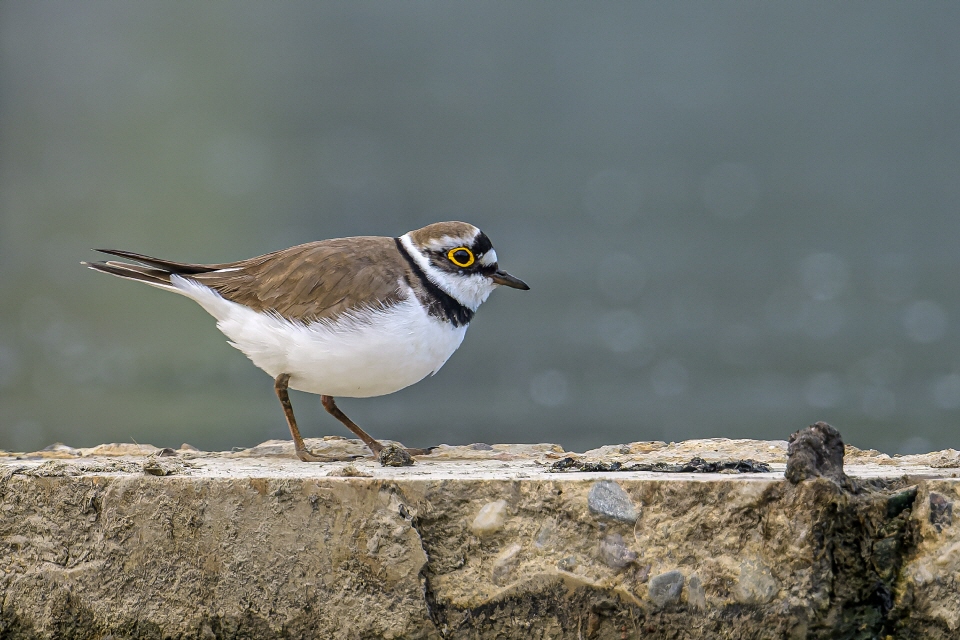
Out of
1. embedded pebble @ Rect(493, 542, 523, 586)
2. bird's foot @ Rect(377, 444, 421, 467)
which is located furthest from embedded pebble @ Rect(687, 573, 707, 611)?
bird's foot @ Rect(377, 444, 421, 467)

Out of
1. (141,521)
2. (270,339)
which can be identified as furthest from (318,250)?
(141,521)

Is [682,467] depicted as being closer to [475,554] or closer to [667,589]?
[667,589]

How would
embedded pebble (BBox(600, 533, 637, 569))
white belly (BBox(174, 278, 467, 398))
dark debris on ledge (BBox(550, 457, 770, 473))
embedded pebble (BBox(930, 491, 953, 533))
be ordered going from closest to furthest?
embedded pebble (BBox(930, 491, 953, 533)) < embedded pebble (BBox(600, 533, 637, 569)) < dark debris on ledge (BBox(550, 457, 770, 473)) < white belly (BBox(174, 278, 467, 398))

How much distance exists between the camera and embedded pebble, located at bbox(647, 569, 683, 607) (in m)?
3.12

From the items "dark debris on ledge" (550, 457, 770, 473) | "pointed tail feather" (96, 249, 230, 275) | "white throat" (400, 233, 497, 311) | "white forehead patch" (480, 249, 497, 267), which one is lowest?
"dark debris on ledge" (550, 457, 770, 473)

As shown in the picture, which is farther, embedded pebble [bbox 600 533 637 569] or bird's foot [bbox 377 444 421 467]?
bird's foot [bbox 377 444 421 467]

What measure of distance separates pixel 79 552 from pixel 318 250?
1672mm

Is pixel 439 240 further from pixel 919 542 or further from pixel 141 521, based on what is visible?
pixel 919 542

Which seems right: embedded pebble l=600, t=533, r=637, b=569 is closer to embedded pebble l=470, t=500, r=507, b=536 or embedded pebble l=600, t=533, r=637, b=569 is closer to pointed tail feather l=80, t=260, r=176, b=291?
embedded pebble l=470, t=500, r=507, b=536

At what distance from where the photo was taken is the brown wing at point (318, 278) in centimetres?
425

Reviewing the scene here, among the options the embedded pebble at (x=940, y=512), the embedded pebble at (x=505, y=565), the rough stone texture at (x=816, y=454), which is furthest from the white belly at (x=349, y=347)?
the embedded pebble at (x=940, y=512)

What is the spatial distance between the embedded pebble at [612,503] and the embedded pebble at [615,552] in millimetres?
68

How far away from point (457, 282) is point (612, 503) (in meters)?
1.54

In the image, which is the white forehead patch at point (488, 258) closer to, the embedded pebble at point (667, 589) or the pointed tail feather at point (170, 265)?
the pointed tail feather at point (170, 265)
